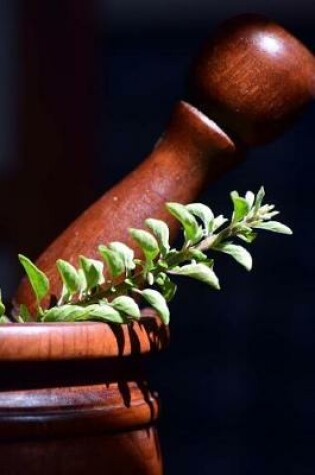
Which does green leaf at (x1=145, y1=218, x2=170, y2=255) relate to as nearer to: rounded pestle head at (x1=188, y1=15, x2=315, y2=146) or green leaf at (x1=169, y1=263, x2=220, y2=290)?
green leaf at (x1=169, y1=263, x2=220, y2=290)

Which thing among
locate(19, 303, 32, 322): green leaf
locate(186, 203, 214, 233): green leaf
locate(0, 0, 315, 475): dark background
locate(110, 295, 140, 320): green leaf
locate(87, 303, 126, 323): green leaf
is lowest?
locate(0, 0, 315, 475): dark background

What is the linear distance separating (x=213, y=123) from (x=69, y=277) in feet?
0.84

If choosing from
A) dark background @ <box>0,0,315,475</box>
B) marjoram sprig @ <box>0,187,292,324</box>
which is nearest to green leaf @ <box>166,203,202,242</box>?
marjoram sprig @ <box>0,187,292,324</box>

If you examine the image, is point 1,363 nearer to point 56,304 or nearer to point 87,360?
point 87,360

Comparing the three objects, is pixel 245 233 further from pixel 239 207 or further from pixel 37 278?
pixel 37 278

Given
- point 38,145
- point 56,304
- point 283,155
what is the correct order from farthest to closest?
point 283,155, point 38,145, point 56,304

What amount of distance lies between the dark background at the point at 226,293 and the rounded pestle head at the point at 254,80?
4.29ft

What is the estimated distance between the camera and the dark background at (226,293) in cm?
243

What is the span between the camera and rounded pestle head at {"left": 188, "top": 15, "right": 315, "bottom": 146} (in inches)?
41.4

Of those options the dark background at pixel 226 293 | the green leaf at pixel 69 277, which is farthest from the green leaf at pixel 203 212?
the dark background at pixel 226 293

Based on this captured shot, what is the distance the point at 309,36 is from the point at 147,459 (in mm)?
1741

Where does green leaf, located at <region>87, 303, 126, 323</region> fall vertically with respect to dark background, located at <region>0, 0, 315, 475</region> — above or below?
above

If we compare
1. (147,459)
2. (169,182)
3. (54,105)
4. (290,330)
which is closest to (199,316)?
(290,330)

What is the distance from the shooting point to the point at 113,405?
865mm
